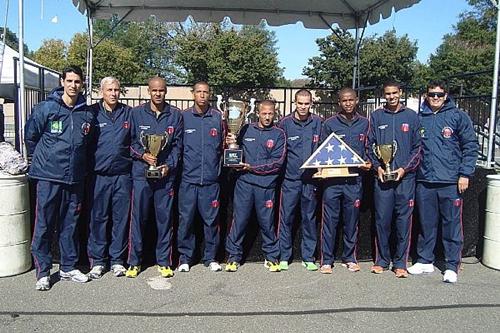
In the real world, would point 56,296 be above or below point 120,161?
below

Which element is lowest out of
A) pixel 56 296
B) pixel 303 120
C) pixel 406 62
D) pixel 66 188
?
pixel 56 296

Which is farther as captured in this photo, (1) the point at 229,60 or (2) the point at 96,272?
(1) the point at 229,60

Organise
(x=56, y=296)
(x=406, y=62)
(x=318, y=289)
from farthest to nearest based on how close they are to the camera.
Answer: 1. (x=406, y=62)
2. (x=318, y=289)
3. (x=56, y=296)

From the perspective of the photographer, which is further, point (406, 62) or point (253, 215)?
point (406, 62)

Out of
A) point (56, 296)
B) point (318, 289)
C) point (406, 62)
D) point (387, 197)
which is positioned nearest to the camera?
point (56, 296)

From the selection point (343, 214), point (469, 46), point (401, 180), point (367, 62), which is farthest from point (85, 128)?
point (469, 46)

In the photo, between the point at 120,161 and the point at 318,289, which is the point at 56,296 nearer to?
the point at 120,161

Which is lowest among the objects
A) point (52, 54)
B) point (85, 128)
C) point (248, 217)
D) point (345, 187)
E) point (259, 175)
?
point (248, 217)

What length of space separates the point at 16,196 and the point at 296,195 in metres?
2.81

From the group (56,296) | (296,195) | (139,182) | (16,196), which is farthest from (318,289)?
(16,196)

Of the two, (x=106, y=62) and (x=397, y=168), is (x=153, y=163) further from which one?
(x=106, y=62)

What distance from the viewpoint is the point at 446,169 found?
5.17 meters

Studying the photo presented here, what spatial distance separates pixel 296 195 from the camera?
535 centimetres

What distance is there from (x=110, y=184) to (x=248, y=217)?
57.1 inches
